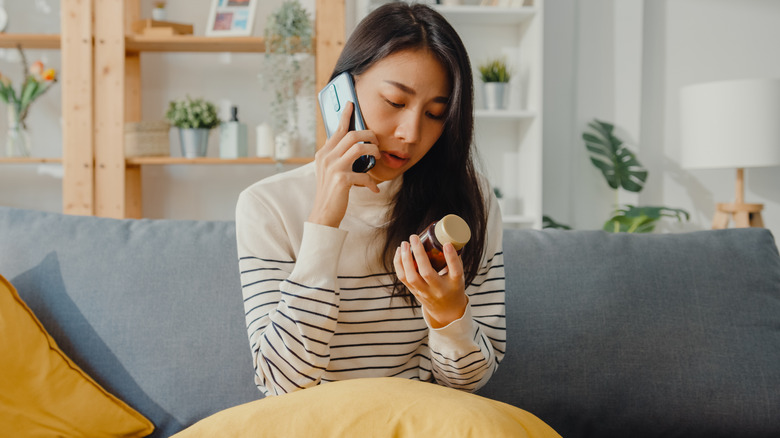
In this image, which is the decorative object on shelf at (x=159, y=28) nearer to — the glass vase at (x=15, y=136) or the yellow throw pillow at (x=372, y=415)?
the glass vase at (x=15, y=136)

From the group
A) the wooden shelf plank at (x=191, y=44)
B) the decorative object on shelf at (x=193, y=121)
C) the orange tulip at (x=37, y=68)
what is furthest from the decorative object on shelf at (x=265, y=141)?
the orange tulip at (x=37, y=68)

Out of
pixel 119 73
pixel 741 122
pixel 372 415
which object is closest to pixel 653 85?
pixel 741 122

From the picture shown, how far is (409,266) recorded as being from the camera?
81 centimetres

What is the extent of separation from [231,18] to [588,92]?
5.50ft

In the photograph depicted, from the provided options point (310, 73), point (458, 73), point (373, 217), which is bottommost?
point (373, 217)

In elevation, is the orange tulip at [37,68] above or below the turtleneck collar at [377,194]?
above

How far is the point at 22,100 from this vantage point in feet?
9.12

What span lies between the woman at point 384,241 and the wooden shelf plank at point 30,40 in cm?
221

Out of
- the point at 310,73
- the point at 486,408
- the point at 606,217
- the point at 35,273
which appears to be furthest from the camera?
the point at 606,217

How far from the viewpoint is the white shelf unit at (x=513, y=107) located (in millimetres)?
2879

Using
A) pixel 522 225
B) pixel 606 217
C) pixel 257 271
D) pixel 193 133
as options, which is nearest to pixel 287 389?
pixel 257 271

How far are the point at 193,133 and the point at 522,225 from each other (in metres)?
1.54

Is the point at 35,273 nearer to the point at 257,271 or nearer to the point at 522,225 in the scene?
the point at 257,271

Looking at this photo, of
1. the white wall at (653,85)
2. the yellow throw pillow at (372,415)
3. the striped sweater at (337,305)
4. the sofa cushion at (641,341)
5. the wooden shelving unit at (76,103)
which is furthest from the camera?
the white wall at (653,85)
